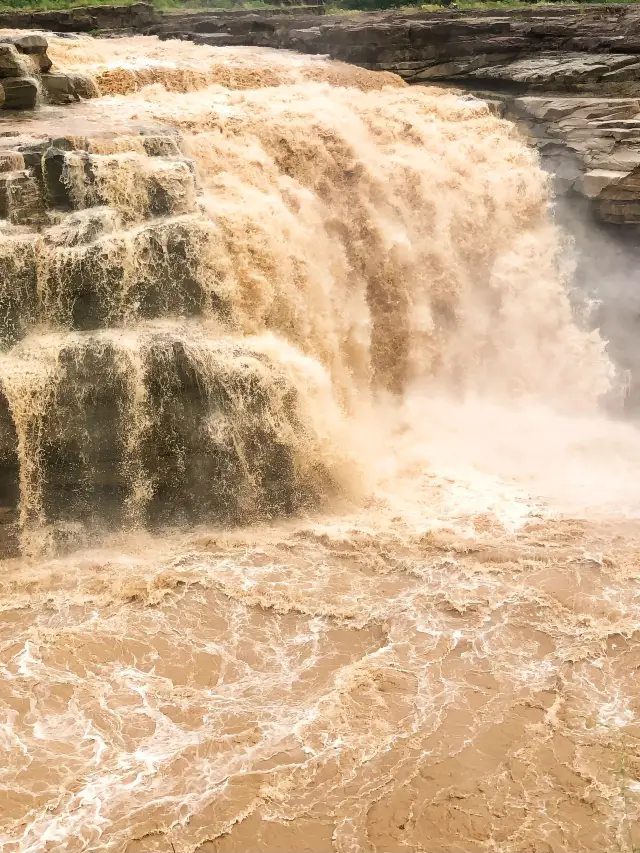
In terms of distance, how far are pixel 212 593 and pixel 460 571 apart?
2490 mm

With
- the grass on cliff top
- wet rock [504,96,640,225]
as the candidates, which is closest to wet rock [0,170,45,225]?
wet rock [504,96,640,225]

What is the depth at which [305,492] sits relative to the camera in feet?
31.0

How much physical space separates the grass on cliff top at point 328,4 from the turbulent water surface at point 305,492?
227 inches

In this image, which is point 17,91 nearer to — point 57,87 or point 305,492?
point 57,87

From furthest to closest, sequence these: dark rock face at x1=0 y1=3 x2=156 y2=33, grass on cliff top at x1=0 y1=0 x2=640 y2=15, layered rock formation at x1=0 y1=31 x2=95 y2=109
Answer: grass on cliff top at x1=0 y1=0 x2=640 y2=15 < dark rock face at x1=0 y1=3 x2=156 y2=33 < layered rock formation at x1=0 y1=31 x2=95 y2=109

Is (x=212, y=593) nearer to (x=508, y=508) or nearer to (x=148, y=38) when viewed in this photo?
(x=508, y=508)

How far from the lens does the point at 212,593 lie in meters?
7.96

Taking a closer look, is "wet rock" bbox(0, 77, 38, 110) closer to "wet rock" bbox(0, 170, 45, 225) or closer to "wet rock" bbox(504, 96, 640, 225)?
"wet rock" bbox(0, 170, 45, 225)

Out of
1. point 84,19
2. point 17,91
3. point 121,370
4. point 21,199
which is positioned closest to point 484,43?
point 17,91

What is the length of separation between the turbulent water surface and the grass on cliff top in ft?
18.9

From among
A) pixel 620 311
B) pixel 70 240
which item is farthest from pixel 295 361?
pixel 620 311

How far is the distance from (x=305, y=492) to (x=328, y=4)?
1579cm

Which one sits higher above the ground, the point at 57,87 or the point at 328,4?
the point at 328,4

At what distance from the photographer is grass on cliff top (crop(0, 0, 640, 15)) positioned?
18.5 meters
